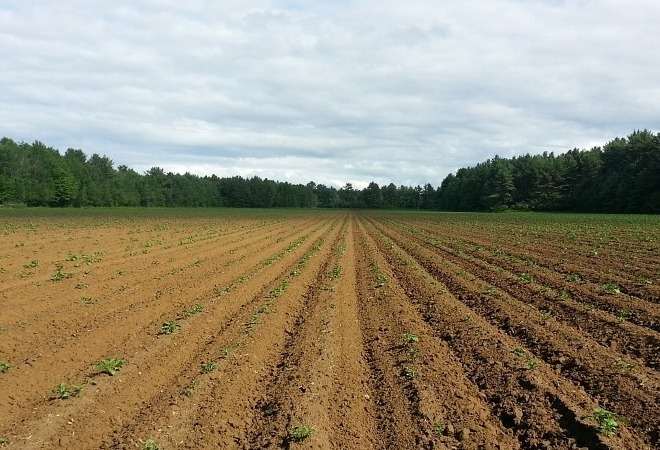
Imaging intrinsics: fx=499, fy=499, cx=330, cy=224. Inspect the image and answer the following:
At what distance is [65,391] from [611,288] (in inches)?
485

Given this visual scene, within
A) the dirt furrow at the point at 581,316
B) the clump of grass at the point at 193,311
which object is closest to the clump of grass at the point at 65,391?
the clump of grass at the point at 193,311

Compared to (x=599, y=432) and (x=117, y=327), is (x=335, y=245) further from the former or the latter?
(x=599, y=432)

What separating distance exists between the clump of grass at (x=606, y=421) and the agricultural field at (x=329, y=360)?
0.02 meters

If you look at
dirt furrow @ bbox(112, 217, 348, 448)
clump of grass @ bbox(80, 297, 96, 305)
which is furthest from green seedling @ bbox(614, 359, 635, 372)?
clump of grass @ bbox(80, 297, 96, 305)

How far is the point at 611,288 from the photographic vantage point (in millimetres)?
12719

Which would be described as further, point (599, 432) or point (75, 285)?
point (75, 285)

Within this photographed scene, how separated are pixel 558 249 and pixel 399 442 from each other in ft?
66.1

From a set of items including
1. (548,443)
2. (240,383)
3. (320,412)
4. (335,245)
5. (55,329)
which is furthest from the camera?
(335,245)

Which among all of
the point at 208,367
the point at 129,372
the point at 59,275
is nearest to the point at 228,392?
the point at 208,367

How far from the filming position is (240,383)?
21.8 feet

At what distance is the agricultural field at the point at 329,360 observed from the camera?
535cm

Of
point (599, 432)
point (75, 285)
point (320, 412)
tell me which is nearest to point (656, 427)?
point (599, 432)

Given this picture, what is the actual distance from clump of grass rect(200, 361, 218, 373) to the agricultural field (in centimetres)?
2

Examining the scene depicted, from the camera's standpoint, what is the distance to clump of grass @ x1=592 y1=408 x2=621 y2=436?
17.0 feet
